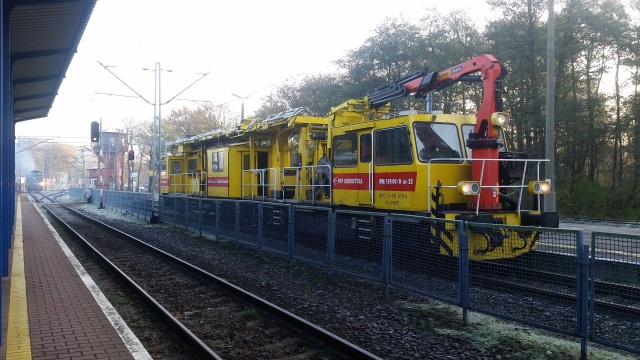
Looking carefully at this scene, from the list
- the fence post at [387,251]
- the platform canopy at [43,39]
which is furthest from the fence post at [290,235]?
the platform canopy at [43,39]

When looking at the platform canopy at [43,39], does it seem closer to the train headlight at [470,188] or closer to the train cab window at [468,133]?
the train headlight at [470,188]

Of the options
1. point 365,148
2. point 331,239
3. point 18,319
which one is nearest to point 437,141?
point 365,148

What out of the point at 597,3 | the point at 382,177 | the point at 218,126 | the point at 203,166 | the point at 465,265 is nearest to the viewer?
the point at 465,265

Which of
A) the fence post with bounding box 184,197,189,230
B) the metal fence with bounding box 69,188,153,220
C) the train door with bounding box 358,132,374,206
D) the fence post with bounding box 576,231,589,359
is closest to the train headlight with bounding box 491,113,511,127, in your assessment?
the train door with bounding box 358,132,374,206

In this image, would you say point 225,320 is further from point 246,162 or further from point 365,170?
point 246,162

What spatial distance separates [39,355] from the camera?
573cm

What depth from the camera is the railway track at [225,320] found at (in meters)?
6.11

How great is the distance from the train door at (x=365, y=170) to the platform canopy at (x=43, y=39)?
6213 millimetres

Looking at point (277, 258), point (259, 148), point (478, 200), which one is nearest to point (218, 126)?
point (259, 148)

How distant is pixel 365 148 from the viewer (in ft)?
39.6

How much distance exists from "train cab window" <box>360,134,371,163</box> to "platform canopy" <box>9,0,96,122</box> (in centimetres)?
617

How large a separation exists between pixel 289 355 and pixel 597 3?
27610 millimetres

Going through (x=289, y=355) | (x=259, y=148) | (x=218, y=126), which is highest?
(x=218, y=126)

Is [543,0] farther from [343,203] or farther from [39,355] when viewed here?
[39,355]
